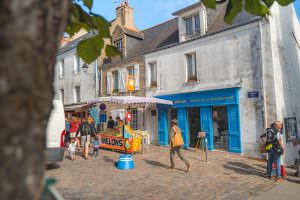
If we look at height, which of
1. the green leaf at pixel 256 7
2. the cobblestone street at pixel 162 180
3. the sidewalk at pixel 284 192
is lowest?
the sidewalk at pixel 284 192

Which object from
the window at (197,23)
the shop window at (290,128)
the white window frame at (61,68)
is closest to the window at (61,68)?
the white window frame at (61,68)

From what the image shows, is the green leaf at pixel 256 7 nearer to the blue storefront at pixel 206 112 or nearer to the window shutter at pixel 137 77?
the blue storefront at pixel 206 112

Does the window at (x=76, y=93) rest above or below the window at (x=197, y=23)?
below

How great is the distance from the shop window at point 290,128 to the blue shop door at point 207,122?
3237 mm

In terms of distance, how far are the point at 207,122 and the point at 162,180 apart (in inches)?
241

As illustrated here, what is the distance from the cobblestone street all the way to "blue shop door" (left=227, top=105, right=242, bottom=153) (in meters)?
1.07

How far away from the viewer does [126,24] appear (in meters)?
20.0

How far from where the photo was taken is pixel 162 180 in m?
7.05

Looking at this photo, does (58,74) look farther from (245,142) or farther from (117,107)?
(245,142)

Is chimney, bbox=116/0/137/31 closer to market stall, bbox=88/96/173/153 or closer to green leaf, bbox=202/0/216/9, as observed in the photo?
market stall, bbox=88/96/173/153

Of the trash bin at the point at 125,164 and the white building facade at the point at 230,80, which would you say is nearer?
the trash bin at the point at 125,164

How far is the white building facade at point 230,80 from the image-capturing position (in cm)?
1081

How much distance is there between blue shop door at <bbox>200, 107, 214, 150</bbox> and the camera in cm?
1241

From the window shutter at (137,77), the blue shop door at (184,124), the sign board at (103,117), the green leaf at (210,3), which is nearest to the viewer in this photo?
the green leaf at (210,3)
